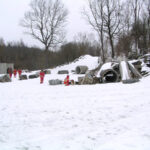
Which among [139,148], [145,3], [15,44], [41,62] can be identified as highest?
[15,44]

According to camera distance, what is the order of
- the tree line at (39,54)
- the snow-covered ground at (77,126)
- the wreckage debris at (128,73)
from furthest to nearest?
the tree line at (39,54), the wreckage debris at (128,73), the snow-covered ground at (77,126)

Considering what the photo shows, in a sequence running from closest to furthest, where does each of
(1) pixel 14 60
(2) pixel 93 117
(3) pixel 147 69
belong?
(2) pixel 93 117 < (3) pixel 147 69 < (1) pixel 14 60

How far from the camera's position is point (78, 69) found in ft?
58.7

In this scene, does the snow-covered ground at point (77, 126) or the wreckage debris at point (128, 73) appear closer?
the snow-covered ground at point (77, 126)

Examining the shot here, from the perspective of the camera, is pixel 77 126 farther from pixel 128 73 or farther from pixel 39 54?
pixel 39 54

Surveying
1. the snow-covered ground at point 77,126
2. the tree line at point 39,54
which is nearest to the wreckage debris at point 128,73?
the snow-covered ground at point 77,126

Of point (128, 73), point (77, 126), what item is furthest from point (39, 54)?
point (77, 126)

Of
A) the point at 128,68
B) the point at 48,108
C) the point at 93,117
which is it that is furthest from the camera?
the point at 128,68

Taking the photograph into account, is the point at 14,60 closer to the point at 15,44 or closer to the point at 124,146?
the point at 15,44

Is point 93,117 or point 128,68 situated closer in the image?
point 93,117

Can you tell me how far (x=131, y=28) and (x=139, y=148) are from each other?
26.6 meters

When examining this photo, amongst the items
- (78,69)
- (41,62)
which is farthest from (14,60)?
(78,69)

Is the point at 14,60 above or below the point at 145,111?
above

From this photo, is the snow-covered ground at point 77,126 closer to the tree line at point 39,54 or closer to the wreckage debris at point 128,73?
the wreckage debris at point 128,73
